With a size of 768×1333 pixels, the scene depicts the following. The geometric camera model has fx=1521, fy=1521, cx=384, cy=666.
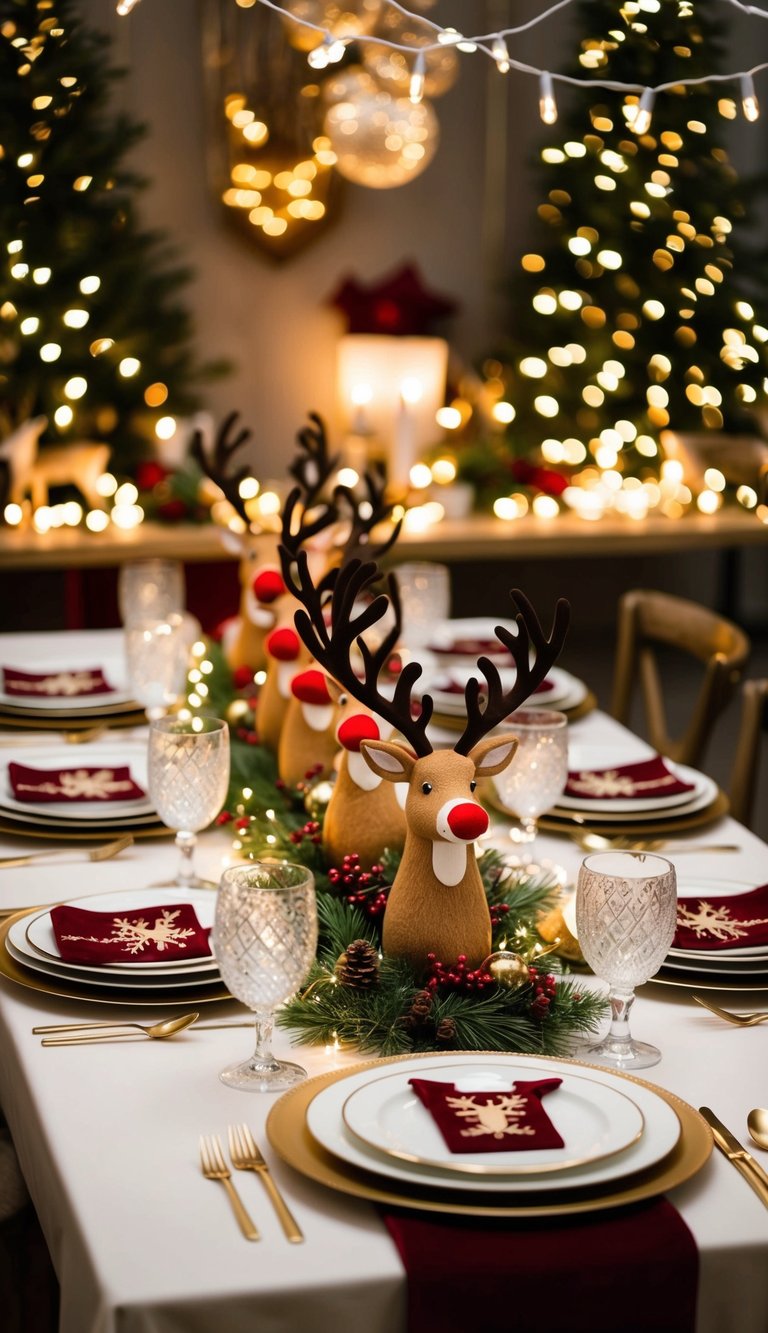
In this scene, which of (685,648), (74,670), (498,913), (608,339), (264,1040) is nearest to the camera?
(264,1040)

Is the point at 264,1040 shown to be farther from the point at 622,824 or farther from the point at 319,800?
the point at 622,824

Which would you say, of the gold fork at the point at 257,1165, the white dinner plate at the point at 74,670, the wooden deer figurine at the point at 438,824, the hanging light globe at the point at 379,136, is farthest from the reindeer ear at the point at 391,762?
the hanging light globe at the point at 379,136

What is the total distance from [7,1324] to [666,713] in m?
3.66

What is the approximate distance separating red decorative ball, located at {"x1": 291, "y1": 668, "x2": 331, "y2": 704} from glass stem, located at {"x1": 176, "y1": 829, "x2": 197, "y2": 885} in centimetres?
22

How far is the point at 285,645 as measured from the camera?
1811 millimetres

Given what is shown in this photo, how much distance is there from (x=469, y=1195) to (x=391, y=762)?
0.42 metres

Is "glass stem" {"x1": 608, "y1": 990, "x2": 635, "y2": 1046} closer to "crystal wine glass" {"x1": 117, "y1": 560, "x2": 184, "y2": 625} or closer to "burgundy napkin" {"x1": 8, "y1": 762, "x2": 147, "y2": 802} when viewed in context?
"burgundy napkin" {"x1": 8, "y1": 762, "x2": 147, "y2": 802}

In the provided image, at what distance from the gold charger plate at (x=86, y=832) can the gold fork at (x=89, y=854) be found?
2cm

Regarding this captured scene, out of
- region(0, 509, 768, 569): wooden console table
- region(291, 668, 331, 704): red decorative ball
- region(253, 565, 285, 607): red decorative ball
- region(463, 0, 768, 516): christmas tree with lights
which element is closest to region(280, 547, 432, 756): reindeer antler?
region(291, 668, 331, 704): red decorative ball

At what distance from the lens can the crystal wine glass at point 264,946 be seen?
3.63 feet

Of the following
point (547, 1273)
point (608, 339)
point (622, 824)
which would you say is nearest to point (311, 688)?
point (622, 824)

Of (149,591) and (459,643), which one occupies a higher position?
(149,591)

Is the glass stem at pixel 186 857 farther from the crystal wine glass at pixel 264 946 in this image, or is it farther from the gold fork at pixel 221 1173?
the gold fork at pixel 221 1173

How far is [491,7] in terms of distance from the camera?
5.11 metres
